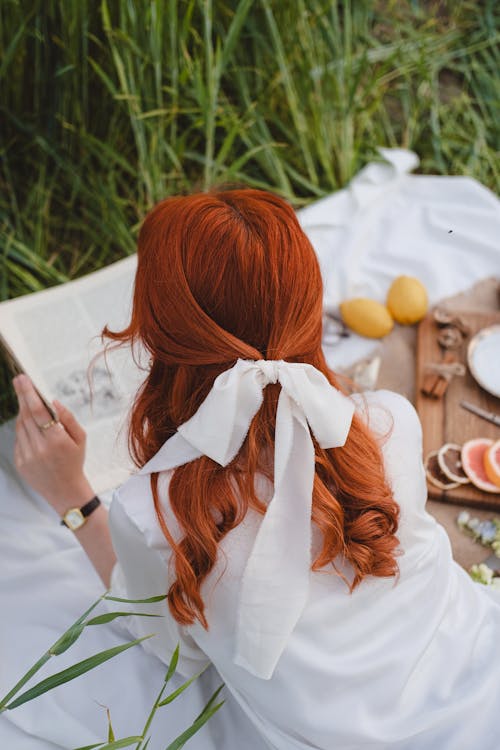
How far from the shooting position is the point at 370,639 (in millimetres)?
1095

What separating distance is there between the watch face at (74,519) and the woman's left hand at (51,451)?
0.05 ft

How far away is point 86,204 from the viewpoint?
247cm

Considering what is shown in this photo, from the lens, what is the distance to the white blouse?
3.50 ft

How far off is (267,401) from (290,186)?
5.55 ft

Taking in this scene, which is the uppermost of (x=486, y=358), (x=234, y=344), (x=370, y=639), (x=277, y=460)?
(x=234, y=344)

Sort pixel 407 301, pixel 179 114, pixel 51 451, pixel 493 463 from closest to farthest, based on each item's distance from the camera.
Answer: pixel 51 451 < pixel 493 463 < pixel 407 301 < pixel 179 114

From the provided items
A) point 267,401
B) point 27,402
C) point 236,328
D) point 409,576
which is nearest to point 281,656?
point 409,576

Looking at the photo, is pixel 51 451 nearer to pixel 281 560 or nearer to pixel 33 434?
pixel 33 434

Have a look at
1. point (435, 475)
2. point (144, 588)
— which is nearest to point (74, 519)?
point (144, 588)

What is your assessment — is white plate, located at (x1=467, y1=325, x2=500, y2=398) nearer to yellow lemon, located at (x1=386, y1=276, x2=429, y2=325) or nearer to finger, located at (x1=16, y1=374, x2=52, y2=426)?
yellow lemon, located at (x1=386, y1=276, x2=429, y2=325)

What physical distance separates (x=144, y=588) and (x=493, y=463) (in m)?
0.83

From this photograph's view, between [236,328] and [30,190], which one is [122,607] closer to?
[236,328]

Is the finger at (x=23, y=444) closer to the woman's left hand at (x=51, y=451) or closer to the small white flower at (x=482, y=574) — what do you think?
the woman's left hand at (x=51, y=451)

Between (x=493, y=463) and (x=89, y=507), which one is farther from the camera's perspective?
(x=493, y=463)
